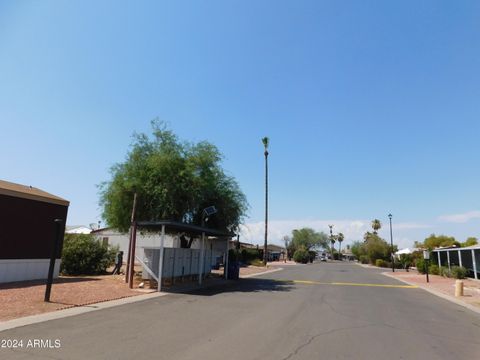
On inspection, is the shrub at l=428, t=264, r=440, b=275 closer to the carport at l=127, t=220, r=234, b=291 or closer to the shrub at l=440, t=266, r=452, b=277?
the shrub at l=440, t=266, r=452, b=277

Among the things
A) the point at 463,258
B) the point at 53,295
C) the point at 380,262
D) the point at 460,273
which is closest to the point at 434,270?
the point at 463,258

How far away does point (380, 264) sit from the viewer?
2296 inches

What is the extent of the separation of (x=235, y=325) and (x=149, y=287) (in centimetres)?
862

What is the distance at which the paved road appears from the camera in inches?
267

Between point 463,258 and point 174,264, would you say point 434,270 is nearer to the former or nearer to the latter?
point 463,258

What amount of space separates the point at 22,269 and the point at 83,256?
5326 millimetres

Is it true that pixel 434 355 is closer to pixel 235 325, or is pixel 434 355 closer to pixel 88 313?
pixel 235 325

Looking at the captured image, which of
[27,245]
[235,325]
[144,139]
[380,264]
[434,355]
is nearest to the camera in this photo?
[434,355]

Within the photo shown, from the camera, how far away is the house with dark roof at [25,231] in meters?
15.2

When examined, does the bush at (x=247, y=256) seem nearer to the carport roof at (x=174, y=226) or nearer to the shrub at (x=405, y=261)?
the shrub at (x=405, y=261)

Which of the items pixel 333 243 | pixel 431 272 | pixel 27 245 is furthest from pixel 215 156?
pixel 333 243

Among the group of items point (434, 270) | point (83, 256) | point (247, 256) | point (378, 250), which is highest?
point (378, 250)

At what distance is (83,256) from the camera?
21.3 metres

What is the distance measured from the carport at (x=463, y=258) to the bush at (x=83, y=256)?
1052 inches
